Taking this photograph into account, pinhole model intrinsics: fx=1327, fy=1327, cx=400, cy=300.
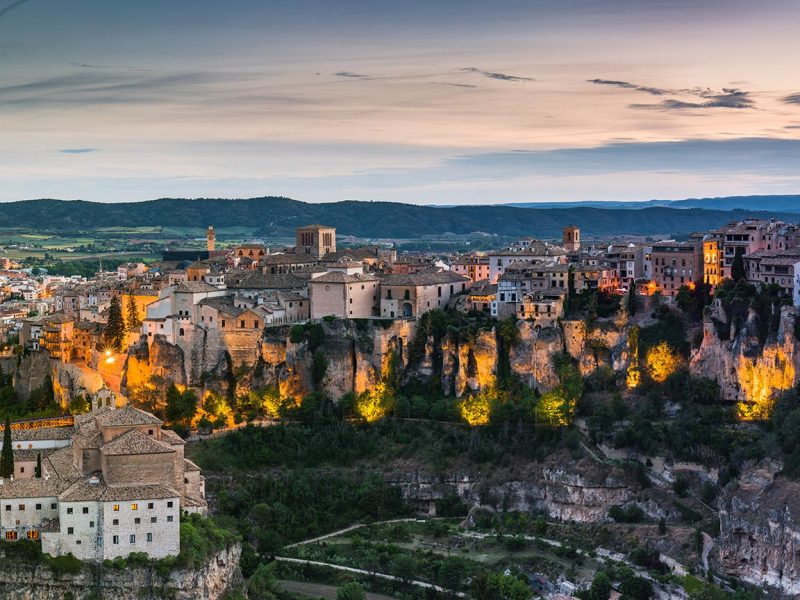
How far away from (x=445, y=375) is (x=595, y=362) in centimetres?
803

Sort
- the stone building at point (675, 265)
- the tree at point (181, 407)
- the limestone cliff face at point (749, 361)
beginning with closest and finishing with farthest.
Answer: the limestone cliff face at point (749, 361), the tree at point (181, 407), the stone building at point (675, 265)

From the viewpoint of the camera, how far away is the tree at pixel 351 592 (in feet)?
163

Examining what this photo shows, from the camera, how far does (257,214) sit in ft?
614

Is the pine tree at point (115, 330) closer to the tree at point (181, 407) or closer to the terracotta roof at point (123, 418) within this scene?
the tree at point (181, 407)

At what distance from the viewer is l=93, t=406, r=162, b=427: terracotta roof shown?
49.4 meters

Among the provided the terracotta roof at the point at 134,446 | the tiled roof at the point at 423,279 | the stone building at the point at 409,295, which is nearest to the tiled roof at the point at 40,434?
the terracotta roof at the point at 134,446

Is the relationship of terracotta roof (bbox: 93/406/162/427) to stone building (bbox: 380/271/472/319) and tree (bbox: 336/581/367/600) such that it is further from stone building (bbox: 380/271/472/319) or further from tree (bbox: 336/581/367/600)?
stone building (bbox: 380/271/472/319)

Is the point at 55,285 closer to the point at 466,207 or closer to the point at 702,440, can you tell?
the point at 702,440

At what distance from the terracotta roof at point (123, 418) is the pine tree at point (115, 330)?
18219 mm

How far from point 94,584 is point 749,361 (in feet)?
107

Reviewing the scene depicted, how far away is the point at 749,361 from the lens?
201 ft

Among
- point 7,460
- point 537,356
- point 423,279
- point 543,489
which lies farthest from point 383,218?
point 7,460

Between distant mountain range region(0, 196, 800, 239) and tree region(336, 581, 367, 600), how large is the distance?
124 meters

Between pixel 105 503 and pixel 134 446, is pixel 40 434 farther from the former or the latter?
pixel 105 503
